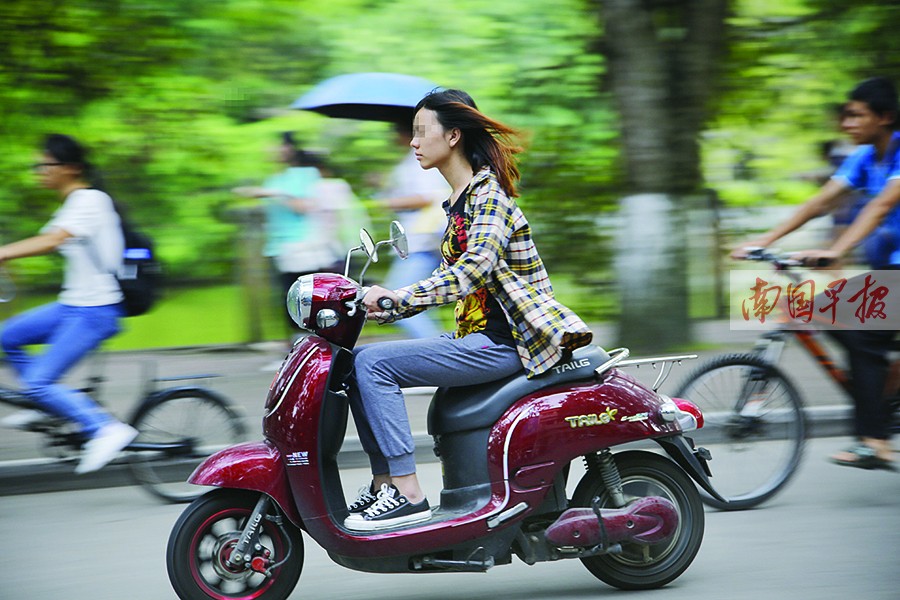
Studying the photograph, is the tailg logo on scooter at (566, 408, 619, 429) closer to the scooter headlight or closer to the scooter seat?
the scooter seat

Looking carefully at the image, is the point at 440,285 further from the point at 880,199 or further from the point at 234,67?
the point at 234,67

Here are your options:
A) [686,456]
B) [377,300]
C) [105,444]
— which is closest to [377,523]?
[377,300]

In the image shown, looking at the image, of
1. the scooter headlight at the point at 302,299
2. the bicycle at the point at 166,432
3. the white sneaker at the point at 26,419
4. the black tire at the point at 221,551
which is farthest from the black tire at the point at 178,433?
the scooter headlight at the point at 302,299

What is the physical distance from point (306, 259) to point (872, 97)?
13.2ft

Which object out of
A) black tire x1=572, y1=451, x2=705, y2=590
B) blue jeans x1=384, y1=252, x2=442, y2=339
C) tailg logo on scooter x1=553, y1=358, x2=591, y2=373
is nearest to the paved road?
black tire x1=572, y1=451, x2=705, y2=590

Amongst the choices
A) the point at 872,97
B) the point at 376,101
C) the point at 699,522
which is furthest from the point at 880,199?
the point at 376,101

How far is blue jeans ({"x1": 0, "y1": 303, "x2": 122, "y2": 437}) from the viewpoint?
19.5ft

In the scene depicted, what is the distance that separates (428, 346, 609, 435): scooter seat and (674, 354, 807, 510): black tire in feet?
5.00

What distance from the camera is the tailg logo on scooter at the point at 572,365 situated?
437cm

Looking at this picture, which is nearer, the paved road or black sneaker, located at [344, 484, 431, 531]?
black sneaker, located at [344, 484, 431, 531]

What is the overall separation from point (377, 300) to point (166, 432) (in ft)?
8.65

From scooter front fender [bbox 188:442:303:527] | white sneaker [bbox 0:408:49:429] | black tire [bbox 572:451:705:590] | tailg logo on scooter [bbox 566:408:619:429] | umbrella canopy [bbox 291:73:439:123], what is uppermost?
umbrella canopy [bbox 291:73:439:123]

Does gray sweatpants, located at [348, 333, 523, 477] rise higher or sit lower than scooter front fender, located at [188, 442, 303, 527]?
higher

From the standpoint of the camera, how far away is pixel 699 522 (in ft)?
15.1
